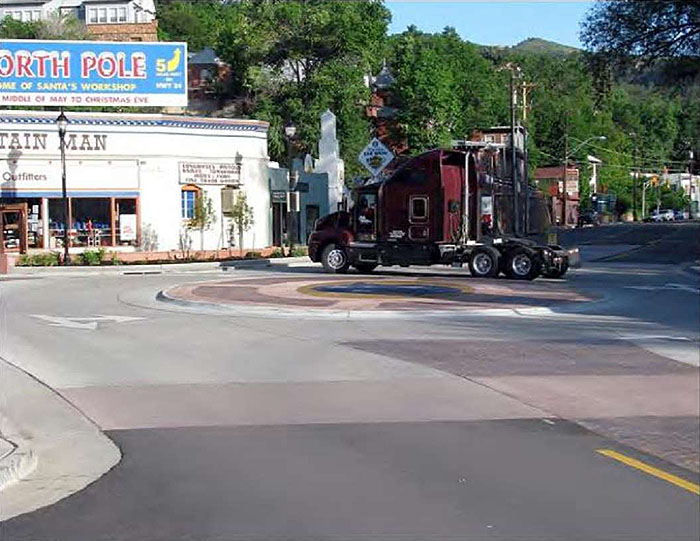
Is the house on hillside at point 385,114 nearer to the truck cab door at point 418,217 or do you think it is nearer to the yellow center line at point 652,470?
the truck cab door at point 418,217

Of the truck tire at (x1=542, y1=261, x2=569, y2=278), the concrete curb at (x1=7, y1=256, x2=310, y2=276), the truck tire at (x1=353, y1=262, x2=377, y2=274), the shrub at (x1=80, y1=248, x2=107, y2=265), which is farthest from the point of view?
the shrub at (x1=80, y1=248, x2=107, y2=265)

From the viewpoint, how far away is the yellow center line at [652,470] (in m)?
6.07

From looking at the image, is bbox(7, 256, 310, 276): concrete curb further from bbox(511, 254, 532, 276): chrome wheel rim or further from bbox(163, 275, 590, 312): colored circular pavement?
bbox(511, 254, 532, 276): chrome wheel rim

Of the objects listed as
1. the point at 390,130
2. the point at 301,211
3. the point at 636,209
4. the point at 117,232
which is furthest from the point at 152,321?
the point at 636,209

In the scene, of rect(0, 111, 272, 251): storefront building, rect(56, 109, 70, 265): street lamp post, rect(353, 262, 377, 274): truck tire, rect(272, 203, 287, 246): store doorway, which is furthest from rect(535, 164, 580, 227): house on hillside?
rect(353, 262, 377, 274): truck tire

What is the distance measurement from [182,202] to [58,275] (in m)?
10.5

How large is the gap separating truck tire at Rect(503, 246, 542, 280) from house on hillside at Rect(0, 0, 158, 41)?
2866 inches

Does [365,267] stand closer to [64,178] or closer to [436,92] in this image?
[64,178]

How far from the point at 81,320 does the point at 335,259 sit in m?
12.7

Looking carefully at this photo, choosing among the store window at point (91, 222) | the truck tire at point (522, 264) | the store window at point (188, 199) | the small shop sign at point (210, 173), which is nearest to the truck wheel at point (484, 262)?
the truck tire at point (522, 264)

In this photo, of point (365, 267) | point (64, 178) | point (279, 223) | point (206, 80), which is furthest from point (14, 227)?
point (206, 80)

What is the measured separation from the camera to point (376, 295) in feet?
68.0

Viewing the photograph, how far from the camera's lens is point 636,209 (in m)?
115

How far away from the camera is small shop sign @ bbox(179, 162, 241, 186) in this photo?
4141 cm
